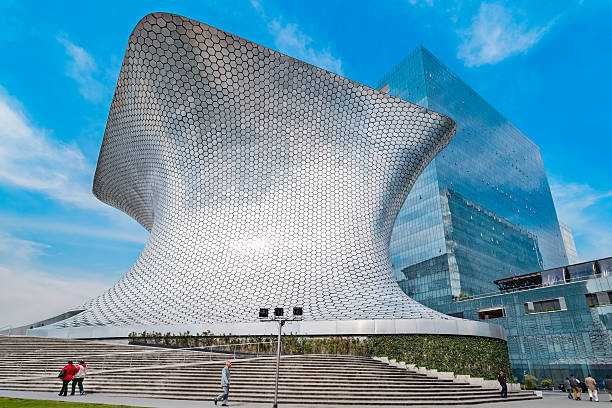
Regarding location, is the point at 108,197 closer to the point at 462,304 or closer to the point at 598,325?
the point at 462,304

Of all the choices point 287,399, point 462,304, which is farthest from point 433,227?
point 287,399

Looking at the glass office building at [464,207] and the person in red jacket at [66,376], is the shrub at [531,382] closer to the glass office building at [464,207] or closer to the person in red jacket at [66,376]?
the glass office building at [464,207]

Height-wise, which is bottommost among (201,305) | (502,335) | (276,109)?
(502,335)

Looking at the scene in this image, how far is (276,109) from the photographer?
23422mm

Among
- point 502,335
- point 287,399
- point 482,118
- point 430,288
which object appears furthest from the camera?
point 482,118

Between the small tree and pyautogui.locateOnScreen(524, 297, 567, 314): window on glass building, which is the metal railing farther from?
pyautogui.locateOnScreen(524, 297, 567, 314): window on glass building

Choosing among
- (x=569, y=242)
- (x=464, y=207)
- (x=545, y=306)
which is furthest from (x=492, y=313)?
(x=569, y=242)

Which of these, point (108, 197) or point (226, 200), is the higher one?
point (108, 197)

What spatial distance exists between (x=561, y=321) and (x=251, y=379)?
83.5 feet

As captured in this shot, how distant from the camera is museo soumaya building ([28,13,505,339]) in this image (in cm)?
2097

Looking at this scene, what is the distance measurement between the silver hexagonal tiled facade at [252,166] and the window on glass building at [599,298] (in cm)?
1452

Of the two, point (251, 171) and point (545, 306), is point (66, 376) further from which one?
point (545, 306)

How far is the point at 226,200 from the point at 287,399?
1584 centimetres

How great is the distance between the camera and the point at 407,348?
1583 cm
